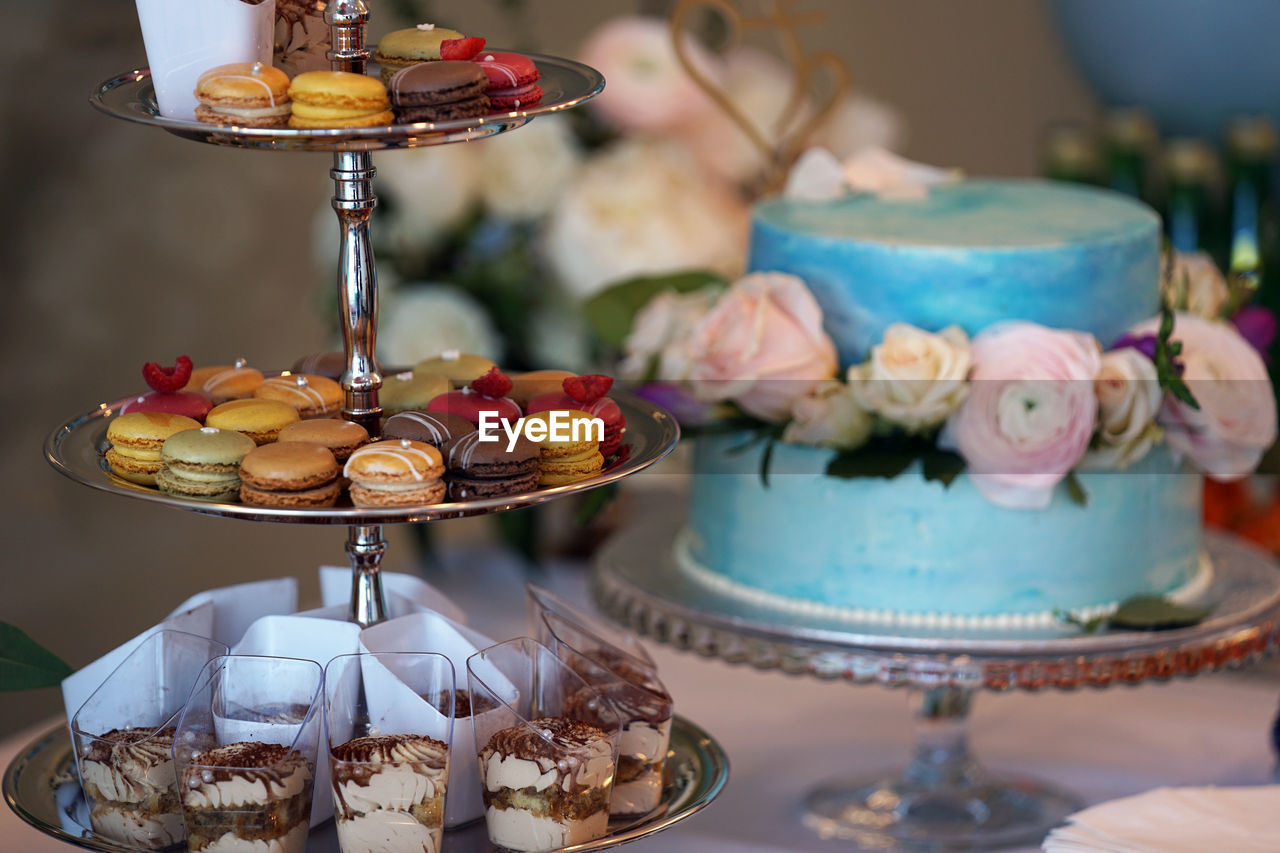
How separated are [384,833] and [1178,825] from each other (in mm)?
556

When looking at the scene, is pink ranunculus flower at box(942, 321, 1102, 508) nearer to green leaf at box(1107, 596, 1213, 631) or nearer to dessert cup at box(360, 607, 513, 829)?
green leaf at box(1107, 596, 1213, 631)

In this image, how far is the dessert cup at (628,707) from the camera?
2.93 ft

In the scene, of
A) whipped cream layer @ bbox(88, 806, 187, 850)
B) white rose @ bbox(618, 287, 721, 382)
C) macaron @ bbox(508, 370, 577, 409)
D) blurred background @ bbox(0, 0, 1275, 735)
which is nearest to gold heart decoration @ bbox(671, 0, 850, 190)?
blurred background @ bbox(0, 0, 1275, 735)

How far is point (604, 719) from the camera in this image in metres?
0.88

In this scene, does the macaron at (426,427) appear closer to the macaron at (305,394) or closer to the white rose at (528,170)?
the macaron at (305,394)

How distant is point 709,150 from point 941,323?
2.41ft

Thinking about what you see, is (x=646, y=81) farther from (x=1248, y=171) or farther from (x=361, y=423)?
(x=1248, y=171)

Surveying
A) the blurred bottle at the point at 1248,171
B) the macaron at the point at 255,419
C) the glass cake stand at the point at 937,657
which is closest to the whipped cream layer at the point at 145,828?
the macaron at the point at 255,419

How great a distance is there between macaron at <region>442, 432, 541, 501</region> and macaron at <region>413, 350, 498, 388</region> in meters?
0.14

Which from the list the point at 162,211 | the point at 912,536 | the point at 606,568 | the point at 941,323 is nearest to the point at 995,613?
the point at 912,536

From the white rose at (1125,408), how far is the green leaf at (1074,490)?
0.06ft

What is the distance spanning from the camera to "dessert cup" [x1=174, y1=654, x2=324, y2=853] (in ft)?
2.61

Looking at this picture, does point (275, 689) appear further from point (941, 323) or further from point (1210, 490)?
point (1210, 490)

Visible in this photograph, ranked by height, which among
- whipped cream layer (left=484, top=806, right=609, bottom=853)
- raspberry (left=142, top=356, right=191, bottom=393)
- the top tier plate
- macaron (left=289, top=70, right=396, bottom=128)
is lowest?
whipped cream layer (left=484, top=806, right=609, bottom=853)
